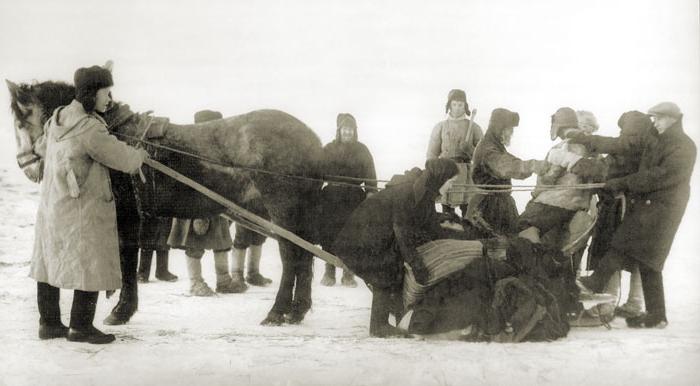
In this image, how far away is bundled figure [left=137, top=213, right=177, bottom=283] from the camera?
5621 millimetres

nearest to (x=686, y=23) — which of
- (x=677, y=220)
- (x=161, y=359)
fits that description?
(x=677, y=220)

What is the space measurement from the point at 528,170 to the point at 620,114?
92 centimetres

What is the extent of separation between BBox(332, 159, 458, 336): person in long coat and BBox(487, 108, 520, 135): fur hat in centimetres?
75

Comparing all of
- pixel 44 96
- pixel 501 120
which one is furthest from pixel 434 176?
pixel 44 96

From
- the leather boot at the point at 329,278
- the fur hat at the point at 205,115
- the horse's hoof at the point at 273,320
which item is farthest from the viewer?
the leather boot at the point at 329,278

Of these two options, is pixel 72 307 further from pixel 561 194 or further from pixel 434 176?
pixel 561 194

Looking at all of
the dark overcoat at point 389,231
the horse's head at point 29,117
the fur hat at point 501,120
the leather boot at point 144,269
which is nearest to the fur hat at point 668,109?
the fur hat at point 501,120

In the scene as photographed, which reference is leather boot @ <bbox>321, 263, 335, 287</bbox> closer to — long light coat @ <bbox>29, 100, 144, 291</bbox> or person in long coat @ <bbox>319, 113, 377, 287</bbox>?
person in long coat @ <bbox>319, 113, 377, 287</bbox>

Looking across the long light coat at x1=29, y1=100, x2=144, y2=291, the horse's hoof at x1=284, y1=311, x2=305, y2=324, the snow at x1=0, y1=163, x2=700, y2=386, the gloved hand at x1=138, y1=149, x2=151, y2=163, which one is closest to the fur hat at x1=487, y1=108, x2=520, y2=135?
the snow at x1=0, y1=163, x2=700, y2=386

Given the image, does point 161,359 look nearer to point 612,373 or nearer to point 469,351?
point 469,351

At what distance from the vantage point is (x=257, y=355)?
4.62 metres

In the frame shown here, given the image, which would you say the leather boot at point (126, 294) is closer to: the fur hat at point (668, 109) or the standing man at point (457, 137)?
the standing man at point (457, 137)

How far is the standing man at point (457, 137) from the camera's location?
610 centimetres

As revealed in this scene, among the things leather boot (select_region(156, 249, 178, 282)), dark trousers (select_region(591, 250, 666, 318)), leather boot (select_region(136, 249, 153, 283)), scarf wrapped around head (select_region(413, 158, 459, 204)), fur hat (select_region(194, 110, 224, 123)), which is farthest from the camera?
leather boot (select_region(156, 249, 178, 282))
